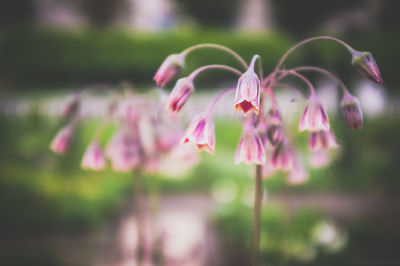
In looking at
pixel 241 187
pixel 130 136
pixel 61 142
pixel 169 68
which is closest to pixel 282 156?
pixel 169 68

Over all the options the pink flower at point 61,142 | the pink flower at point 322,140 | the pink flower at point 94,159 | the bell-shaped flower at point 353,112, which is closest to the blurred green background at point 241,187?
the pink flower at point 322,140

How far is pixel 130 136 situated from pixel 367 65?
1.08 m

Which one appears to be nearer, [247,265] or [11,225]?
[247,265]

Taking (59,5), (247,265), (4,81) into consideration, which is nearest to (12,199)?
(247,265)

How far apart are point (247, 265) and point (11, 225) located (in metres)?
2.75

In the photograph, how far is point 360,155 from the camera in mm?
5922

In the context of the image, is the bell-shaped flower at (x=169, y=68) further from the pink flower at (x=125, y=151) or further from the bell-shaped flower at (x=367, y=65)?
the bell-shaped flower at (x=367, y=65)

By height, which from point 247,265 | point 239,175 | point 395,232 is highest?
point 239,175

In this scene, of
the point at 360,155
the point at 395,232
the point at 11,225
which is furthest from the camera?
the point at 360,155

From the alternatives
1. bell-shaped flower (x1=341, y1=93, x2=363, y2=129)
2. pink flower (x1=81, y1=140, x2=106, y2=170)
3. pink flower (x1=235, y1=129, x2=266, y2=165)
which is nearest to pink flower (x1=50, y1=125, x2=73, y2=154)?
pink flower (x1=81, y1=140, x2=106, y2=170)

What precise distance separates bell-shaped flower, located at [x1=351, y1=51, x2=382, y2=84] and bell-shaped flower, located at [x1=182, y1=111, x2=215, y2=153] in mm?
542

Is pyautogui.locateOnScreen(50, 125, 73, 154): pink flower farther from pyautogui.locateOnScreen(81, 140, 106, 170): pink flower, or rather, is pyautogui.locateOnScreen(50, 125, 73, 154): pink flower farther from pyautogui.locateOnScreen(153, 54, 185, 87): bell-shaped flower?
pyautogui.locateOnScreen(153, 54, 185, 87): bell-shaped flower

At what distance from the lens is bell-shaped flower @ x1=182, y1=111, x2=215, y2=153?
114 cm

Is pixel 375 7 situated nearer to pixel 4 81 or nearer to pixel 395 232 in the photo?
pixel 395 232
